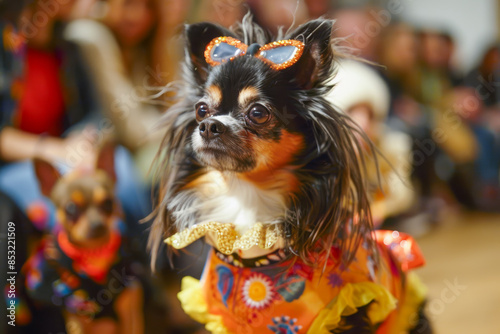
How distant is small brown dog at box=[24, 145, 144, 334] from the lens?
3.43 feet

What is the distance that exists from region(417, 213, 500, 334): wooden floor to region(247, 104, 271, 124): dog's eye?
21.5 inches

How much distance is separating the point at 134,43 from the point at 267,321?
3.14 feet

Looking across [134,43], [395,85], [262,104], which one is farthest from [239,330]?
[395,85]

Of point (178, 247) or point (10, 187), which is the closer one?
point (178, 247)

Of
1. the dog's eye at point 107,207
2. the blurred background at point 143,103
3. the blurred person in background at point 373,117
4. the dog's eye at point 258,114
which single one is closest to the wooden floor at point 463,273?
the blurred background at point 143,103

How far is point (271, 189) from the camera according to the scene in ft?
2.12

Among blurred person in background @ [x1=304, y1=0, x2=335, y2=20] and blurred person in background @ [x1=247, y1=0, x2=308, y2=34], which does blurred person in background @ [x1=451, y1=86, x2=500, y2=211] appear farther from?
blurred person in background @ [x1=247, y1=0, x2=308, y2=34]

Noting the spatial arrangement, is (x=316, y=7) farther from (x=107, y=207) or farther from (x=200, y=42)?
(x=107, y=207)

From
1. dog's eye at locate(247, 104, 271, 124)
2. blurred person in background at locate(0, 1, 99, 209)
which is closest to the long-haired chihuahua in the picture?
dog's eye at locate(247, 104, 271, 124)

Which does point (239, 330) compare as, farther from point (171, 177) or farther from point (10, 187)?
point (10, 187)

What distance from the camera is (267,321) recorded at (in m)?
0.63

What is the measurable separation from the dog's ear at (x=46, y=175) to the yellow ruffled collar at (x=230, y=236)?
645mm

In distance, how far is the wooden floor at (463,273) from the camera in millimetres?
1039

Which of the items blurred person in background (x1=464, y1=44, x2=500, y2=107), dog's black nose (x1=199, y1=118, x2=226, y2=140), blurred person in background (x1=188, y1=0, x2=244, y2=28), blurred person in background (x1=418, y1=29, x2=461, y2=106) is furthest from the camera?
blurred person in background (x1=464, y1=44, x2=500, y2=107)
